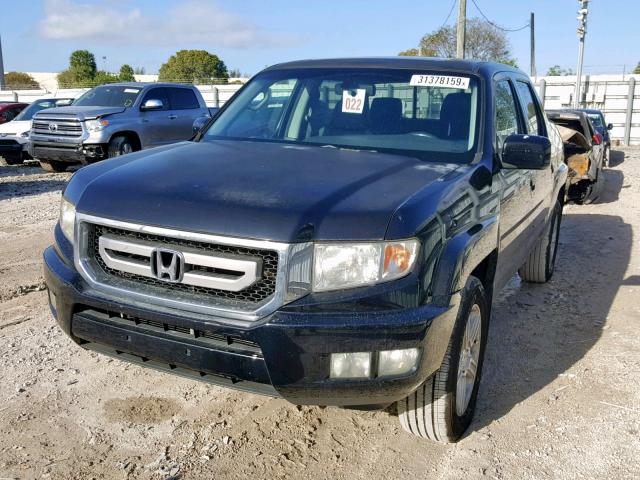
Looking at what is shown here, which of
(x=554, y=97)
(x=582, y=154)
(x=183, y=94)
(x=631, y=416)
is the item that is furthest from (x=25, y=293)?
(x=554, y=97)

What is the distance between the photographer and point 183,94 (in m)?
13.7

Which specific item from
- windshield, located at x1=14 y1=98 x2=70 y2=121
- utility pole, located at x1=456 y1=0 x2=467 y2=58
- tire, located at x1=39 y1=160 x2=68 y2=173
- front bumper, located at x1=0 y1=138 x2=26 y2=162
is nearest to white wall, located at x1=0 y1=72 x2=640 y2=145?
utility pole, located at x1=456 y1=0 x2=467 y2=58

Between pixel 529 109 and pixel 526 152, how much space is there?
60.2 inches

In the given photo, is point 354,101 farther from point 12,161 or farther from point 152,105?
point 12,161

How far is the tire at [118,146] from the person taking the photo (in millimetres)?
11781

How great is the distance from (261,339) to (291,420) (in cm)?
107

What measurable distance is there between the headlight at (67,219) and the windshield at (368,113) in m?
1.19

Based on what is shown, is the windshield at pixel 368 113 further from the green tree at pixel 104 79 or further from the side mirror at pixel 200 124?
the green tree at pixel 104 79

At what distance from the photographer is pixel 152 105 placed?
39.0 feet

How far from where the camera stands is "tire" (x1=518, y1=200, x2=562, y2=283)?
18.0 ft

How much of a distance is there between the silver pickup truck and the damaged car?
6684mm

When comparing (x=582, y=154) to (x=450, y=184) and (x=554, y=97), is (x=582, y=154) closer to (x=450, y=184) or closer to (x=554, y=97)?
(x=450, y=184)

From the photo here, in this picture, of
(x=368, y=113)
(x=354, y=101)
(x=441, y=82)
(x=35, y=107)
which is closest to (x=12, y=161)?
(x=35, y=107)

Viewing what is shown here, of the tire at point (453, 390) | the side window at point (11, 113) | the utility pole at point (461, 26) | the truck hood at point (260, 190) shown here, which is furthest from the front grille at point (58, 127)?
the utility pole at point (461, 26)
